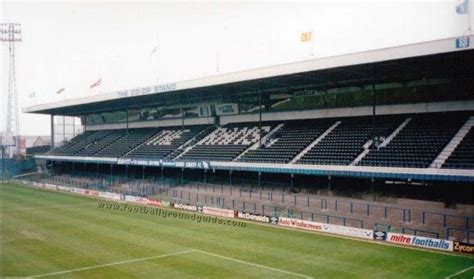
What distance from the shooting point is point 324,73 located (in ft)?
125

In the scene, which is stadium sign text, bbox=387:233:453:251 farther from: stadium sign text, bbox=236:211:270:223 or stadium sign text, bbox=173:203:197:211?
stadium sign text, bbox=173:203:197:211

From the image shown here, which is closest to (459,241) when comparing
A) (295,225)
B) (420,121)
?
(295,225)

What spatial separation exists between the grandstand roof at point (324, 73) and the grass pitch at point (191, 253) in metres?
12.4

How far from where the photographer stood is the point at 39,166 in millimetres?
85375

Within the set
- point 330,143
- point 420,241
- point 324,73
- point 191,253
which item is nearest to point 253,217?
point 330,143

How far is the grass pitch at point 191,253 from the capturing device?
21.7 m

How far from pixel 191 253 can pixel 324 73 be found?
1947 cm

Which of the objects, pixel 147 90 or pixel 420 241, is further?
pixel 147 90

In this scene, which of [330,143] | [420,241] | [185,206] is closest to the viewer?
[420,241]

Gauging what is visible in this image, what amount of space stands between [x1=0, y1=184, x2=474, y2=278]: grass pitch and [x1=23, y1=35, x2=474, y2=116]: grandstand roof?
489 inches

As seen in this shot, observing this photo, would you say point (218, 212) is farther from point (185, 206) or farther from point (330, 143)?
point (330, 143)

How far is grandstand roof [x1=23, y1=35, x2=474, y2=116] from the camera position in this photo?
97.7 ft

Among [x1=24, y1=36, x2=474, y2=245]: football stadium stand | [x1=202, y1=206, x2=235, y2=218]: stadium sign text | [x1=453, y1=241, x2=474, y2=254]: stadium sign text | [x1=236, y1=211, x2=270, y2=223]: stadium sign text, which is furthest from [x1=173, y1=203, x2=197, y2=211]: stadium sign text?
[x1=453, y1=241, x2=474, y2=254]: stadium sign text

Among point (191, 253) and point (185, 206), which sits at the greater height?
point (185, 206)
